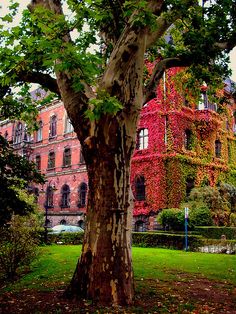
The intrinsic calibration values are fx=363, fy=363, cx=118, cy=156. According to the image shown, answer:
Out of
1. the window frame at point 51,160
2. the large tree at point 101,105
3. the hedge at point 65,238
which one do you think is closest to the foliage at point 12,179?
the large tree at point 101,105

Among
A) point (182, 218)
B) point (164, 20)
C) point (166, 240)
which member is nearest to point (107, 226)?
point (164, 20)

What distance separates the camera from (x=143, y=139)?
33.8m

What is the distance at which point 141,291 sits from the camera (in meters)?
8.20

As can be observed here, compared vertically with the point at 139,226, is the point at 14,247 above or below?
above

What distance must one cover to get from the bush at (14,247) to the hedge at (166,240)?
12.1 metres

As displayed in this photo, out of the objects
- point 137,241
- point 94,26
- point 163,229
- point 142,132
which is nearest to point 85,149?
point 94,26

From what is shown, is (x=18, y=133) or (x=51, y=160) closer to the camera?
(x=51, y=160)

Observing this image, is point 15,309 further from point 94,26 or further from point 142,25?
point 94,26

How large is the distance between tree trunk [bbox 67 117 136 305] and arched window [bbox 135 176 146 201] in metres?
25.2

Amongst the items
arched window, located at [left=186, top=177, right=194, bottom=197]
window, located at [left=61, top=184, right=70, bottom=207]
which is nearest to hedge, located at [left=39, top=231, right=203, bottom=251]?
arched window, located at [left=186, top=177, right=194, bottom=197]

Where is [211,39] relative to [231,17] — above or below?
below

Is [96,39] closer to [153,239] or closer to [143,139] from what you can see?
[153,239]

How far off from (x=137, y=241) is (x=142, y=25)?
19468 millimetres

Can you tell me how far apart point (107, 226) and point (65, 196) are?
116 ft
